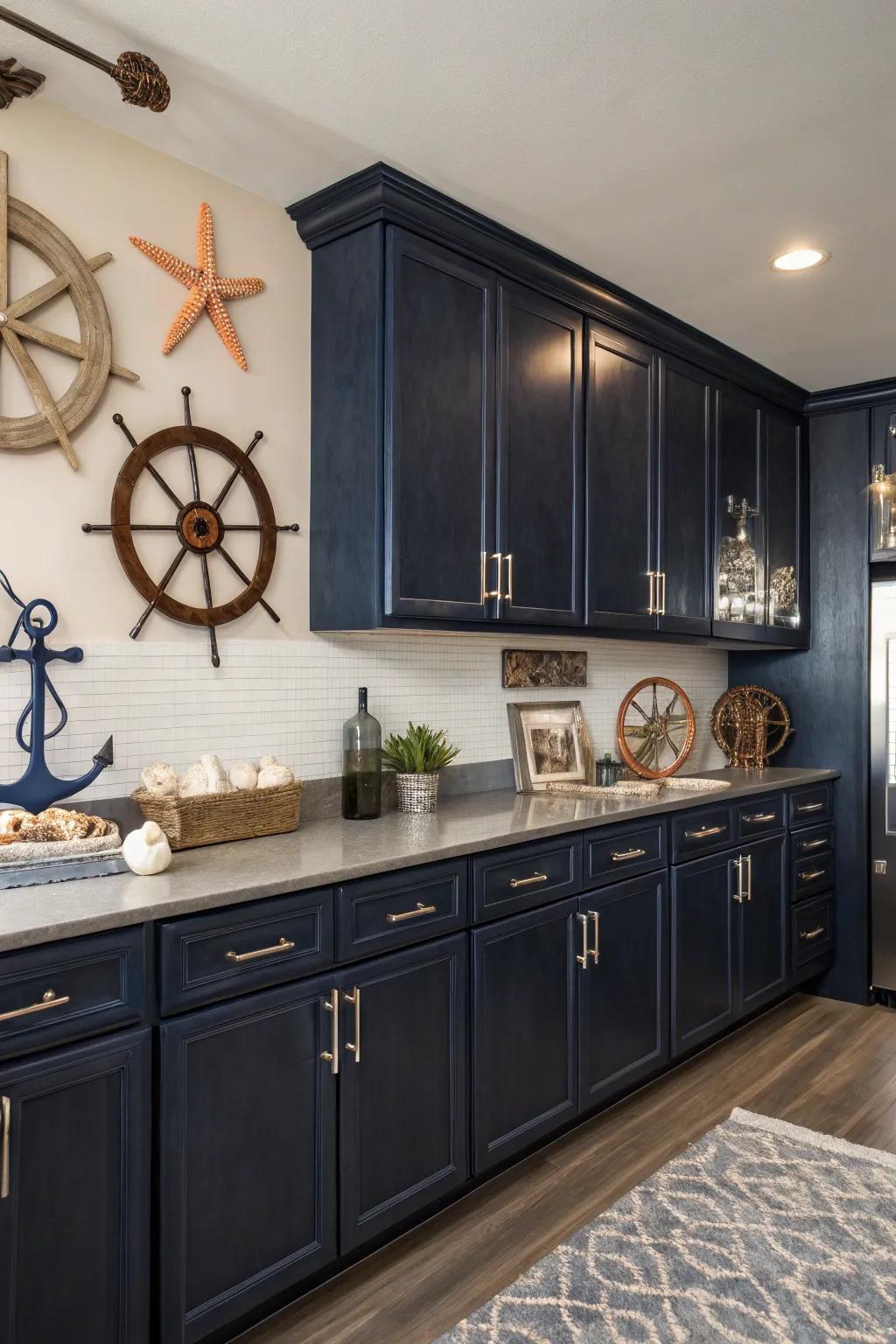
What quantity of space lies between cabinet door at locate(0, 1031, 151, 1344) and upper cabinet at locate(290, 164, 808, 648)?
131 cm

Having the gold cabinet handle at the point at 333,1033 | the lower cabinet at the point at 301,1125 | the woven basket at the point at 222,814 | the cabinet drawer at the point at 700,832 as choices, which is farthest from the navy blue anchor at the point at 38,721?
the cabinet drawer at the point at 700,832

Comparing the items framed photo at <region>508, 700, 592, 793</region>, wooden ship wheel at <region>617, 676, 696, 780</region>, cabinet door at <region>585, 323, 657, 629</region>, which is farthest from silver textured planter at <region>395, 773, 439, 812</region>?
wooden ship wheel at <region>617, 676, 696, 780</region>

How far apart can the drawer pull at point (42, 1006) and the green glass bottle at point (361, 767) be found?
1188 mm

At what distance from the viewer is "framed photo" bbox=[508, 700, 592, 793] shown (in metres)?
3.48

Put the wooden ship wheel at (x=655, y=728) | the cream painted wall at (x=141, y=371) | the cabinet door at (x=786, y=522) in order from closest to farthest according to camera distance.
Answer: the cream painted wall at (x=141, y=371)
the wooden ship wheel at (x=655, y=728)
the cabinet door at (x=786, y=522)

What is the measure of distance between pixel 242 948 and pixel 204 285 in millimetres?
1651

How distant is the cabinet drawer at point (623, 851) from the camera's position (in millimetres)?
2916

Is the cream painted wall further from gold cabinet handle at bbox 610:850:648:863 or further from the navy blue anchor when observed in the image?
gold cabinet handle at bbox 610:850:648:863

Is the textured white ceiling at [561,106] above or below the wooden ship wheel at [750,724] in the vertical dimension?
above

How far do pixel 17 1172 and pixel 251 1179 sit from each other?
509 mm

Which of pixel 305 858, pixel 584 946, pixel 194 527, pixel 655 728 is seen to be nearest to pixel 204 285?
pixel 194 527

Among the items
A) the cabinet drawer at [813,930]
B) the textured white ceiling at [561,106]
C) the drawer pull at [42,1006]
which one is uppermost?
the textured white ceiling at [561,106]

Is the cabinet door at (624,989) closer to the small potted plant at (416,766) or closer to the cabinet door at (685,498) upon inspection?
the small potted plant at (416,766)

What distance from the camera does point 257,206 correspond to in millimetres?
2674
